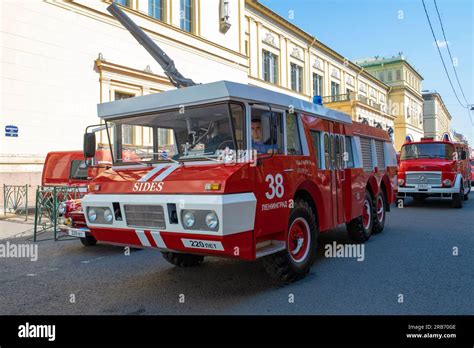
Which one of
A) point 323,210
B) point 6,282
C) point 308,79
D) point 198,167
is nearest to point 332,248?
point 323,210

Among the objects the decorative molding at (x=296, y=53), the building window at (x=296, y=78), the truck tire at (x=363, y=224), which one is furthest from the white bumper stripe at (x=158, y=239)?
the decorative molding at (x=296, y=53)

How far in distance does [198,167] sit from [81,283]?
2761mm

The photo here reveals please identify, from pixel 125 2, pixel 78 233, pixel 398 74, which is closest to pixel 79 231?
pixel 78 233

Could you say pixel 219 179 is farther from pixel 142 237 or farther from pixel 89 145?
pixel 89 145

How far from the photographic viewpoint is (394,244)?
8242mm

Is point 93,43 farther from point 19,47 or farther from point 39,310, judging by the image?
point 39,310

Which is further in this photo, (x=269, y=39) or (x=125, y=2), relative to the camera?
(x=269, y=39)

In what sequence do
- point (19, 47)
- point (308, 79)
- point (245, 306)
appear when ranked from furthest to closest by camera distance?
1. point (308, 79)
2. point (19, 47)
3. point (245, 306)

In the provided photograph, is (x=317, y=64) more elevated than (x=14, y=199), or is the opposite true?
(x=317, y=64)

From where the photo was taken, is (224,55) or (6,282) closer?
(6,282)

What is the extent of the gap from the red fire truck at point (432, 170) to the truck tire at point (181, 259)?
11108mm

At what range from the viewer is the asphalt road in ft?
15.5

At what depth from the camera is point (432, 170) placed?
585 inches

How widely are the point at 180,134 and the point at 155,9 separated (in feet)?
61.1
